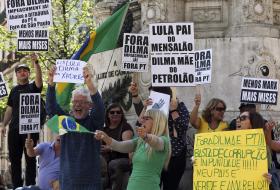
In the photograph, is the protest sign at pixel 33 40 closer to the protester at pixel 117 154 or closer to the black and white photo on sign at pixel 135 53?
the black and white photo on sign at pixel 135 53

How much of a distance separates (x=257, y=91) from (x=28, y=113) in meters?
3.43

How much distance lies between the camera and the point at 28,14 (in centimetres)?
1153

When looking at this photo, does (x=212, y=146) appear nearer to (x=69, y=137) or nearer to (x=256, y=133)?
(x=256, y=133)

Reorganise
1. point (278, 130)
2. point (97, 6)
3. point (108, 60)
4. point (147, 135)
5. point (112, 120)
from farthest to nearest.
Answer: point (97, 6) → point (108, 60) → point (278, 130) → point (112, 120) → point (147, 135)

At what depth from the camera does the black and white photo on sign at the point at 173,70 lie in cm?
1010

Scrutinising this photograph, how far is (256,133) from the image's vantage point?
7.66m

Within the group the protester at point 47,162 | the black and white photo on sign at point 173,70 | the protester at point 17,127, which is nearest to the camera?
the protester at point 47,162

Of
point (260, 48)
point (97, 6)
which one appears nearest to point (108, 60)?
point (97, 6)

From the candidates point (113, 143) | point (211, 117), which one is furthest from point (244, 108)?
point (113, 143)

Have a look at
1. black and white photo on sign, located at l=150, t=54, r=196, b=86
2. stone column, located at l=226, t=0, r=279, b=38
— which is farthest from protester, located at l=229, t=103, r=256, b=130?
stone column, located at l=226, t=0, r=279, b=38

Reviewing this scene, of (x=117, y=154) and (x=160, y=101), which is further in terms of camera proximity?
(x=117, y=154)

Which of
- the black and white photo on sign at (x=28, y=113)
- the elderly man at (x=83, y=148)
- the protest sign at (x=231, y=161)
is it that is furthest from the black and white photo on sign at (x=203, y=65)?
the elderly man at (x=83, y=148)

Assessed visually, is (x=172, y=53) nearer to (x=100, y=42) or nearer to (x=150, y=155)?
(x=100, y=42)

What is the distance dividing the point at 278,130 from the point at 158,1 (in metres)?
3.05
